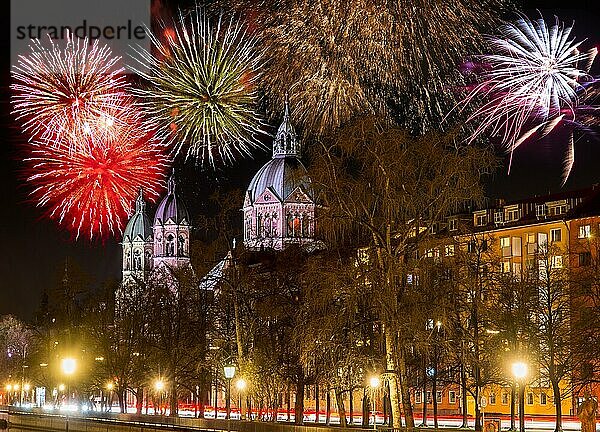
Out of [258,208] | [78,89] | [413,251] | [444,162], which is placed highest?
[258,208]

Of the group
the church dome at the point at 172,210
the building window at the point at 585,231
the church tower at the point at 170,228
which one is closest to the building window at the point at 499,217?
the building window at the point at 585,231

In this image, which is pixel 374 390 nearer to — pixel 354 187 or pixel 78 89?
pixel 354 187

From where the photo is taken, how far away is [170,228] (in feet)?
Answer: 650

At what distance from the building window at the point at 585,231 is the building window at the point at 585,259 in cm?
320

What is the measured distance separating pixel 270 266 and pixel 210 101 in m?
40.1

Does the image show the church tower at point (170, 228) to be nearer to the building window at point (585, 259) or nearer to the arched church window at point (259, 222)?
the arched church window at point (259, 222)

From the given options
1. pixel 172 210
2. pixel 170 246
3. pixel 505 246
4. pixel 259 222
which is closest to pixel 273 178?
pixel 259 222

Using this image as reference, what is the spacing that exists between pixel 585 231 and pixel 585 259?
7.09 meters

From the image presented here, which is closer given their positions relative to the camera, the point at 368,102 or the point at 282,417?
the point at 368,102

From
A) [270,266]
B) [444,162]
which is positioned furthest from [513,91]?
[270,266]

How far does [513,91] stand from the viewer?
42625 millimetres

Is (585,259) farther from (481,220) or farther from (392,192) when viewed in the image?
(392,192)

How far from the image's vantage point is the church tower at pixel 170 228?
197 meters

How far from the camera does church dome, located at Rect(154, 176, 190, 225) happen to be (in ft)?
647
